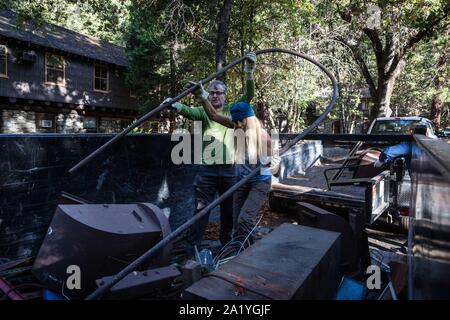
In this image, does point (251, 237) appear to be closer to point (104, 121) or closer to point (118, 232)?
point (118, 232)

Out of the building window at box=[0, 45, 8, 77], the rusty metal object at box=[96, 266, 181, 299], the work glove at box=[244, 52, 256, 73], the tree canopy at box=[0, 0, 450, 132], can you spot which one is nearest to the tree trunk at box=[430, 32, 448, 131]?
the tree canopy at box=[0, 0, 450, 132]

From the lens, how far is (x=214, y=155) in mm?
A: 4301

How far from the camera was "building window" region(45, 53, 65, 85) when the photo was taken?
20.3 meters

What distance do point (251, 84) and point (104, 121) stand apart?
72.1 feet

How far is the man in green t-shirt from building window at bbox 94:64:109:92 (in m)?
20.8

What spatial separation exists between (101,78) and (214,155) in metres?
21.6

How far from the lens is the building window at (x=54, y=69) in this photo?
20.3 metres

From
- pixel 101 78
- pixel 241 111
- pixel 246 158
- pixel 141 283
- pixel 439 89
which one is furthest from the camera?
pixel 101 78

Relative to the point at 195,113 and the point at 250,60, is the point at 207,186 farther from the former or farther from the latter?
the point at 250,60

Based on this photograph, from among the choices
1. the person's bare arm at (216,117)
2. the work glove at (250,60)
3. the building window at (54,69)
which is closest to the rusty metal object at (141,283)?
the person's bare arm at (216,117)

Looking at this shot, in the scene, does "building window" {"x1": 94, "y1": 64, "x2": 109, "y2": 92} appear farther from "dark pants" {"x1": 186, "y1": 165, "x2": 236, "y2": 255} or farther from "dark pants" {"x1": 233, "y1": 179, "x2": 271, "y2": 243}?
"dark pants" {"x1": 233, "y1": 179, "x2": 271, "y2": 243}

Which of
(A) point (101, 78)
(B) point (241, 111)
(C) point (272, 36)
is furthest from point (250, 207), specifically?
(A) point (101, 78)
